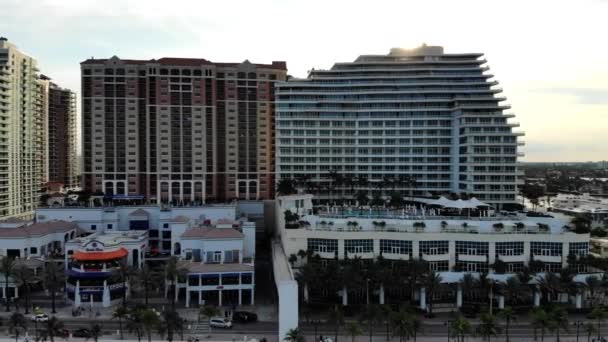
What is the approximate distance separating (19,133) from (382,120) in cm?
9427

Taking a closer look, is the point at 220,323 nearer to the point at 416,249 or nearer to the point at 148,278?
the point at 148,278

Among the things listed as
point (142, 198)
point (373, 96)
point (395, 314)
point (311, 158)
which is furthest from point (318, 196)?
point (395, 314)

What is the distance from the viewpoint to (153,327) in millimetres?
43688

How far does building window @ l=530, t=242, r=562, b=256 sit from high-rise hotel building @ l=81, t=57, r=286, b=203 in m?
76.6

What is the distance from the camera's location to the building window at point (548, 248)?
59.5 metres

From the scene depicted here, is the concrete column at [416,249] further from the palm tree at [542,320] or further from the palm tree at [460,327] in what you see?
the palm tree at [460,327]

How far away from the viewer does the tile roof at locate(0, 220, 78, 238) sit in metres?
67.7

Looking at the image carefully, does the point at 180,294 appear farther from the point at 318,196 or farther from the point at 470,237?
the point at 318,196

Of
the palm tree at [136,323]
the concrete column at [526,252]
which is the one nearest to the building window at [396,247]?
the concrete column at [526,252]

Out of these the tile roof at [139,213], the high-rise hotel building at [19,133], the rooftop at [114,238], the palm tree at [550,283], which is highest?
the high-rise hotel building at [19,133]

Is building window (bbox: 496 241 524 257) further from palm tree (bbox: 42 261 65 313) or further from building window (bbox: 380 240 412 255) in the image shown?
palm tree (bbox: 42 261 65 313)

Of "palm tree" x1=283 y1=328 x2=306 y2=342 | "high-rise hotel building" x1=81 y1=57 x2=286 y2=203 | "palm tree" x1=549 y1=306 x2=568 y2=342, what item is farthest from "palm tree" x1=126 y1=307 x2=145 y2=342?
"high-rise hotel building" x1=81 y1=57 x2=286 y2=203

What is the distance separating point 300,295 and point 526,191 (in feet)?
239

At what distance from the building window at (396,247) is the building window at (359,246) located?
1.49 meters
